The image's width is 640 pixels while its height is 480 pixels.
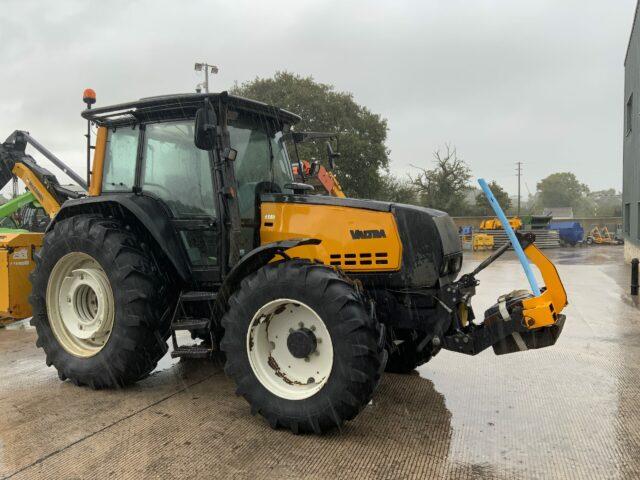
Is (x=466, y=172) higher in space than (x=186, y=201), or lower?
higher

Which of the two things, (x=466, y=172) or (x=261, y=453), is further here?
(x=466, y=172)

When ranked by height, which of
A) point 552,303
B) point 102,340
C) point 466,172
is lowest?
point 102,340

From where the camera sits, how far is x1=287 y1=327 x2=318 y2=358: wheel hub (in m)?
3.67

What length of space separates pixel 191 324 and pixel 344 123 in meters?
29.8

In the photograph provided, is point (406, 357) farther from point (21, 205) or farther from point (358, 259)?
point (21, 205)

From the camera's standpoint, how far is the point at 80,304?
193 inches

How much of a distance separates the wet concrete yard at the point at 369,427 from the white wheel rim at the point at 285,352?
1.08 feet

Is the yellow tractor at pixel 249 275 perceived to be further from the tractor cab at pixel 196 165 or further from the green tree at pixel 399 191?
the green tree at pixel 399 191

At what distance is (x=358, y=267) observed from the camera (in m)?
4.04

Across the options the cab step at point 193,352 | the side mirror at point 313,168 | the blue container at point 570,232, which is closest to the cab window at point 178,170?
the cab step at point 193,352

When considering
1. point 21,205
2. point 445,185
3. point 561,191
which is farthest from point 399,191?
point 561,191

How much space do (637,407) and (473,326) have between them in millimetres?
1497

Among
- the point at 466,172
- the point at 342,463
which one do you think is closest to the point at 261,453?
the point at 342,463

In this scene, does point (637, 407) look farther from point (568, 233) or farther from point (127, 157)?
point (568, 233)
